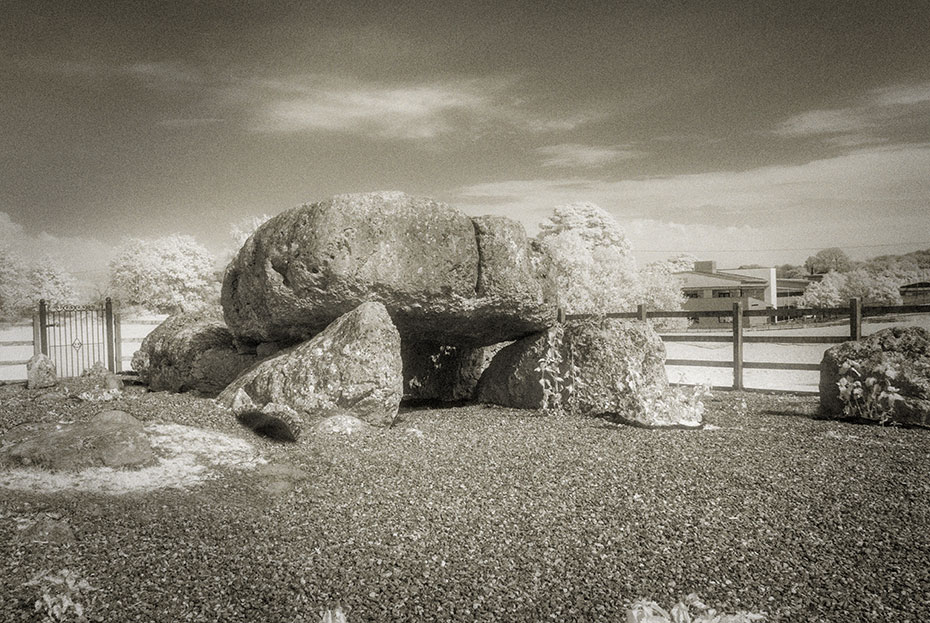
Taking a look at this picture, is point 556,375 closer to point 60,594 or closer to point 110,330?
point 60,594

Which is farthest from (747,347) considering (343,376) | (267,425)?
(267,425)

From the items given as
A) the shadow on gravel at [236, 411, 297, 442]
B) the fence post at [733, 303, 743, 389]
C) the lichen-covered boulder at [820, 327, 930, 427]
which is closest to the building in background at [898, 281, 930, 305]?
the fence post at [733, 303, 743, 389]

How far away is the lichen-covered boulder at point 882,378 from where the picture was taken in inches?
259

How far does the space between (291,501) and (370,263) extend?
315cm

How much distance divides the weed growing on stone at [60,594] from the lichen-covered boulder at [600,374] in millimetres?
5214

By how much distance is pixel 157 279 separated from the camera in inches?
1337

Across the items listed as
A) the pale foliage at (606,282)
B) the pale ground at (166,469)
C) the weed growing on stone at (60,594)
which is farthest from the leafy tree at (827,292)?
the weed growing on stone at (60,594)

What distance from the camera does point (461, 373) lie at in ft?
30.1

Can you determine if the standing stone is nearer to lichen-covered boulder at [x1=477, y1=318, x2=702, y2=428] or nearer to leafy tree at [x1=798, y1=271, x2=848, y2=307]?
lichen-covered boulder at [x1=477, y1=318, x2=702, y2=428]

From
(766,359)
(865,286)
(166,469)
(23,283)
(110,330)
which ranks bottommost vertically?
(766,359)

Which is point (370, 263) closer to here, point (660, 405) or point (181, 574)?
point (660, 405)

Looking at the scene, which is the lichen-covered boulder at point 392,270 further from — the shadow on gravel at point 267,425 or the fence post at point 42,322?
the fence post at point 42,322

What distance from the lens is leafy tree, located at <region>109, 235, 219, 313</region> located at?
1332 inches

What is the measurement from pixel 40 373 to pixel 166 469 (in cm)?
866
